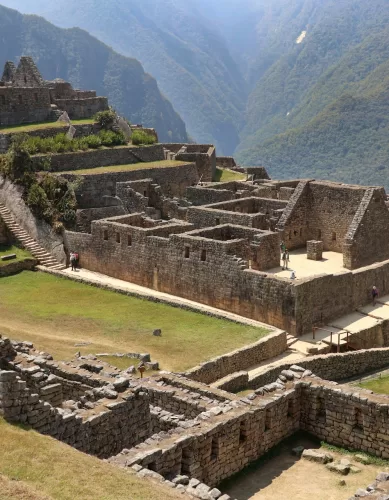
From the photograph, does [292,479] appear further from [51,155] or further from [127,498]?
[51,155]

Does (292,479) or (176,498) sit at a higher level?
(176,498)

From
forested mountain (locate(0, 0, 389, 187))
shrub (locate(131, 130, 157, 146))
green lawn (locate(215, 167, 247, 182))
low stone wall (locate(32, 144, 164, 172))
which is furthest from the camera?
forested mountain (locate(0, 0, 389, 187))

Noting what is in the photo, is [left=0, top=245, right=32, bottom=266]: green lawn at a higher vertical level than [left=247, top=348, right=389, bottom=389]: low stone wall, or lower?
higher

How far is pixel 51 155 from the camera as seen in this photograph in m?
39.8

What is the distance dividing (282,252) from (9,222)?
11.3 metres

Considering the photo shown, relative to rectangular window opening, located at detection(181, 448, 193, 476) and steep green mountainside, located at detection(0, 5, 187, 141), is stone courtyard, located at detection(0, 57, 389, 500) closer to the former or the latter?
rectangular window opening, located at detection(181, 448, 193, 476)

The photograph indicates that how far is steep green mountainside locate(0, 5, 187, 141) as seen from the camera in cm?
16438

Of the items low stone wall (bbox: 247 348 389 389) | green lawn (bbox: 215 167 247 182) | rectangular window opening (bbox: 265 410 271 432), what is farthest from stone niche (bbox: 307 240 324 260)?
rectangular window opening (bbox: 265 410 271 432)

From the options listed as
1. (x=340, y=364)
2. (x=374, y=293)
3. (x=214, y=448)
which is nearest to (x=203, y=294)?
(x=374, y=293)

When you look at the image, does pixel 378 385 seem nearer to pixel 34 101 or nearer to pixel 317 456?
pixel 317 456

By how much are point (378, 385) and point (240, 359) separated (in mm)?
3650

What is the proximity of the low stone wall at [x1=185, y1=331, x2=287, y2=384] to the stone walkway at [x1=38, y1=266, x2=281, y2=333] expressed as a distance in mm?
700

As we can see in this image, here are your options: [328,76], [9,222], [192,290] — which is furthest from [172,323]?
[328,76]

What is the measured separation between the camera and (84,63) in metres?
178
